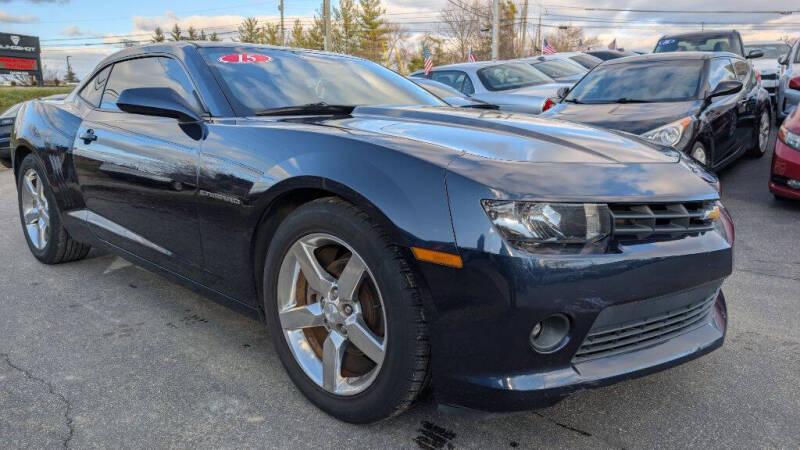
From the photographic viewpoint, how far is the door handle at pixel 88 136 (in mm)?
3352

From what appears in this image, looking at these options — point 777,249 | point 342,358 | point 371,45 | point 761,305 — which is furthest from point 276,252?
point 371,45

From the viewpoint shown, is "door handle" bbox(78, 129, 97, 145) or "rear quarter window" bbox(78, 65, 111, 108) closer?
"door handle" bbox(78, 129, 97, 145)

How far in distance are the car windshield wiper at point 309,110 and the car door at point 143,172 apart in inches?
13.1

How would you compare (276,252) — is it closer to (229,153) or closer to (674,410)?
(229,153)

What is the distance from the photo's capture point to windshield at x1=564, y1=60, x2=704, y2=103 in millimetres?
6098

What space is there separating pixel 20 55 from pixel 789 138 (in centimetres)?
4127

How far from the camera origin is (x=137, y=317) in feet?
10.7

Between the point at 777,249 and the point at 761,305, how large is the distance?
4.33ft

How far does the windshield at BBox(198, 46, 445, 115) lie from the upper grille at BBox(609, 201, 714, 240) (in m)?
1.59

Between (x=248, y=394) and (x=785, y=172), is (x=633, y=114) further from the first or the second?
(x=248, y=394)

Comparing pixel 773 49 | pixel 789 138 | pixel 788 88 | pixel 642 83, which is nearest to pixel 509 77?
pixel 642 83

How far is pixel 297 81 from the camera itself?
3053mm

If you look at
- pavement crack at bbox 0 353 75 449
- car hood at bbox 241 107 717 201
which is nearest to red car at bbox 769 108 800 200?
car hood at bbox 241 107 717 201

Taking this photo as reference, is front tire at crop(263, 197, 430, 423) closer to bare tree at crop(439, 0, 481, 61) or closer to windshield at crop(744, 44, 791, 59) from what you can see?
windshield at crop(744, 44, 791, 59)
